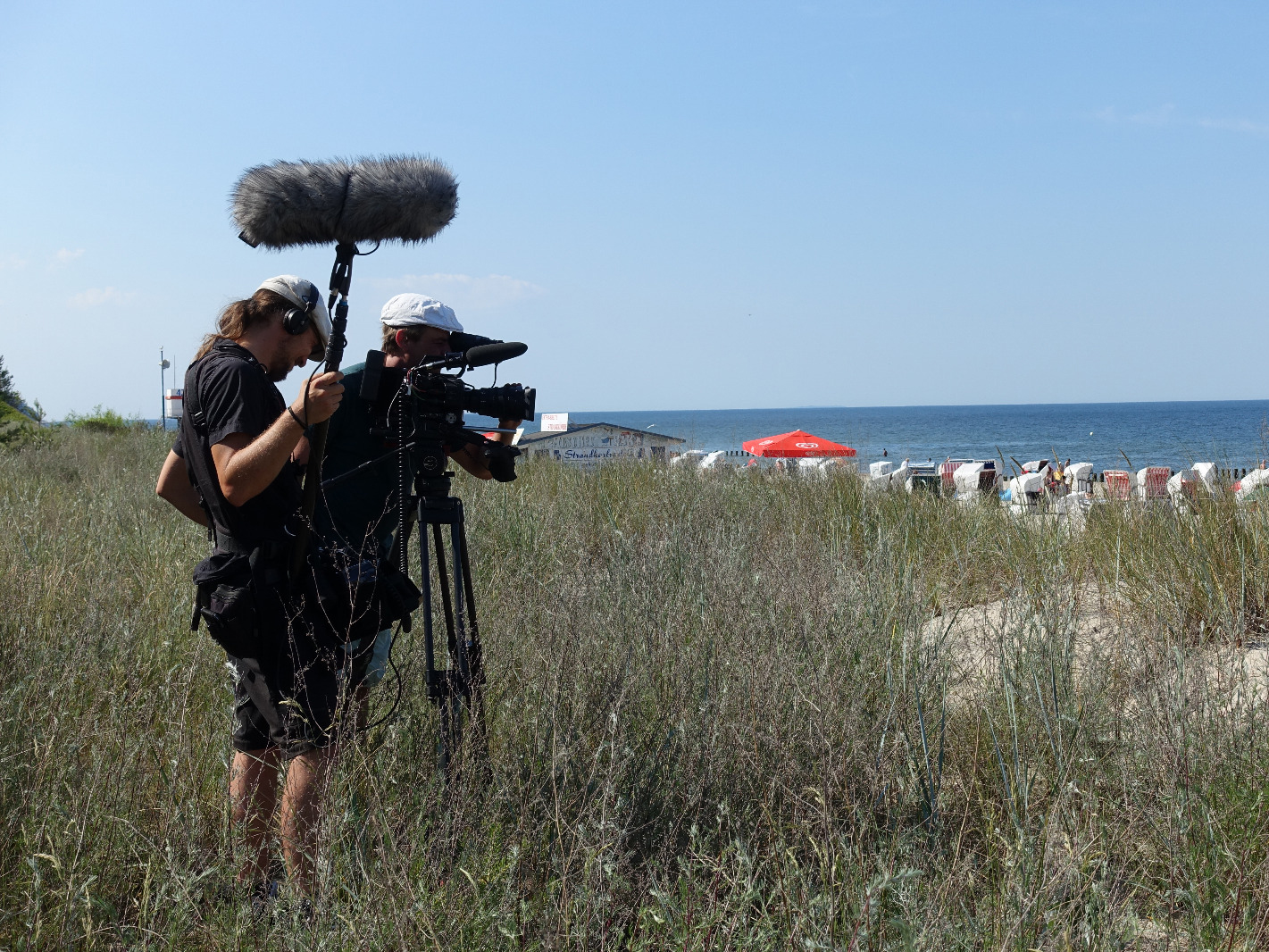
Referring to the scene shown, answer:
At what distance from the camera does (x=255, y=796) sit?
2.19m

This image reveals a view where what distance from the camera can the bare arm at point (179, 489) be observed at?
7.55 ft

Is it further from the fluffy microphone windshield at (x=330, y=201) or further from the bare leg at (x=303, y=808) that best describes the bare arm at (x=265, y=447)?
the bare leg at (x=303, y=808)

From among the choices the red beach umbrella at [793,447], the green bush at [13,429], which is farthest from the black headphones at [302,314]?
the red beach umbrella at [793,447]

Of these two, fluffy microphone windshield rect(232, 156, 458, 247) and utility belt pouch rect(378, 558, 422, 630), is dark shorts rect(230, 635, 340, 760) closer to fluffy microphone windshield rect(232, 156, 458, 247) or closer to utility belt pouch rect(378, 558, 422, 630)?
utility belt pouch rect(378, 558, 422, 630)

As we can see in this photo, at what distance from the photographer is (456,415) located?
95.4 inches

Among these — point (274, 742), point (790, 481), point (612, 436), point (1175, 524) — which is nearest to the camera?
point (274, 742)

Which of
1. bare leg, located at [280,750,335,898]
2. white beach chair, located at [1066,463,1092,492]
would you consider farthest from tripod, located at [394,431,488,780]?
white beach chair, located at [1066,463,1092,492]

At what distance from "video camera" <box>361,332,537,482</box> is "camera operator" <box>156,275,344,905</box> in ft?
0.63

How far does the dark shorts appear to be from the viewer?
2.17 m

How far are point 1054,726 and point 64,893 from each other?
2556 mm

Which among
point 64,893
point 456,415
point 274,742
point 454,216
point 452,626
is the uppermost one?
point 454,216

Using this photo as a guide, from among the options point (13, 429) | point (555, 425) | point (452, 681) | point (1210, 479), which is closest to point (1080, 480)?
point (1210, 479)

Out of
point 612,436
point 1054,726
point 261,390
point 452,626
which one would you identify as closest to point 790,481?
point 612,436

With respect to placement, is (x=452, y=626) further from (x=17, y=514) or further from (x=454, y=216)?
(x=17, y=514)
